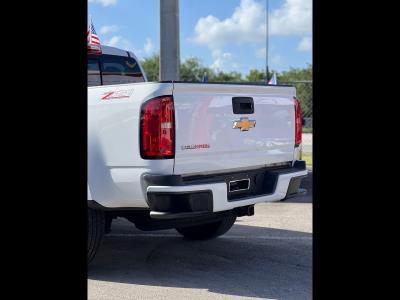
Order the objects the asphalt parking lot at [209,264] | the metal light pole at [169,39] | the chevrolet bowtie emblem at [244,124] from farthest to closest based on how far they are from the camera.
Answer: the metal light pole at [169,39] < the chevrolet bowtie emblem at [244,124] < the asphalt parking lot at [209,264]

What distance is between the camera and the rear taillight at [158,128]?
434cm

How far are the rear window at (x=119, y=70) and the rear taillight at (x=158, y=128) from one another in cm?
260

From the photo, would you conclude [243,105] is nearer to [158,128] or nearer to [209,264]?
[158,128]

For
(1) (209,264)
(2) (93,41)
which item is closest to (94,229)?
(1) (209,264)

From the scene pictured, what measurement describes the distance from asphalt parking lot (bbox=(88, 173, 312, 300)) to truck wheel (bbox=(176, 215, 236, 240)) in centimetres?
8

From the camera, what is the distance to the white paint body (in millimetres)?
4402

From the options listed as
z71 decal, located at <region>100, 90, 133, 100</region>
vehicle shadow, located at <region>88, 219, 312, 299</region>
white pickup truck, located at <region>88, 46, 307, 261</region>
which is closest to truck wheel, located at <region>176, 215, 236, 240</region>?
vehicle shadow, located at <region>88, 219, 312, 299</region>

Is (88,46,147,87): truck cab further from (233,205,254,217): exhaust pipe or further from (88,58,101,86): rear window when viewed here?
(233,205,254,217): exhaust pipe

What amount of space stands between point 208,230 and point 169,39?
5454 mm

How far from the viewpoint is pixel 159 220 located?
4703mm

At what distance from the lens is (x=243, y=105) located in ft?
16.1

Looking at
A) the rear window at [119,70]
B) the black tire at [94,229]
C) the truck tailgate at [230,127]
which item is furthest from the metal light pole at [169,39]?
the black tire at [94,229]

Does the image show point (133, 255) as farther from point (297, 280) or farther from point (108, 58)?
point (108, 58)

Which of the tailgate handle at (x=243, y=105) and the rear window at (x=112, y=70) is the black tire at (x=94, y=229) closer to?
the tailgate handle at (x=243, y=105)
